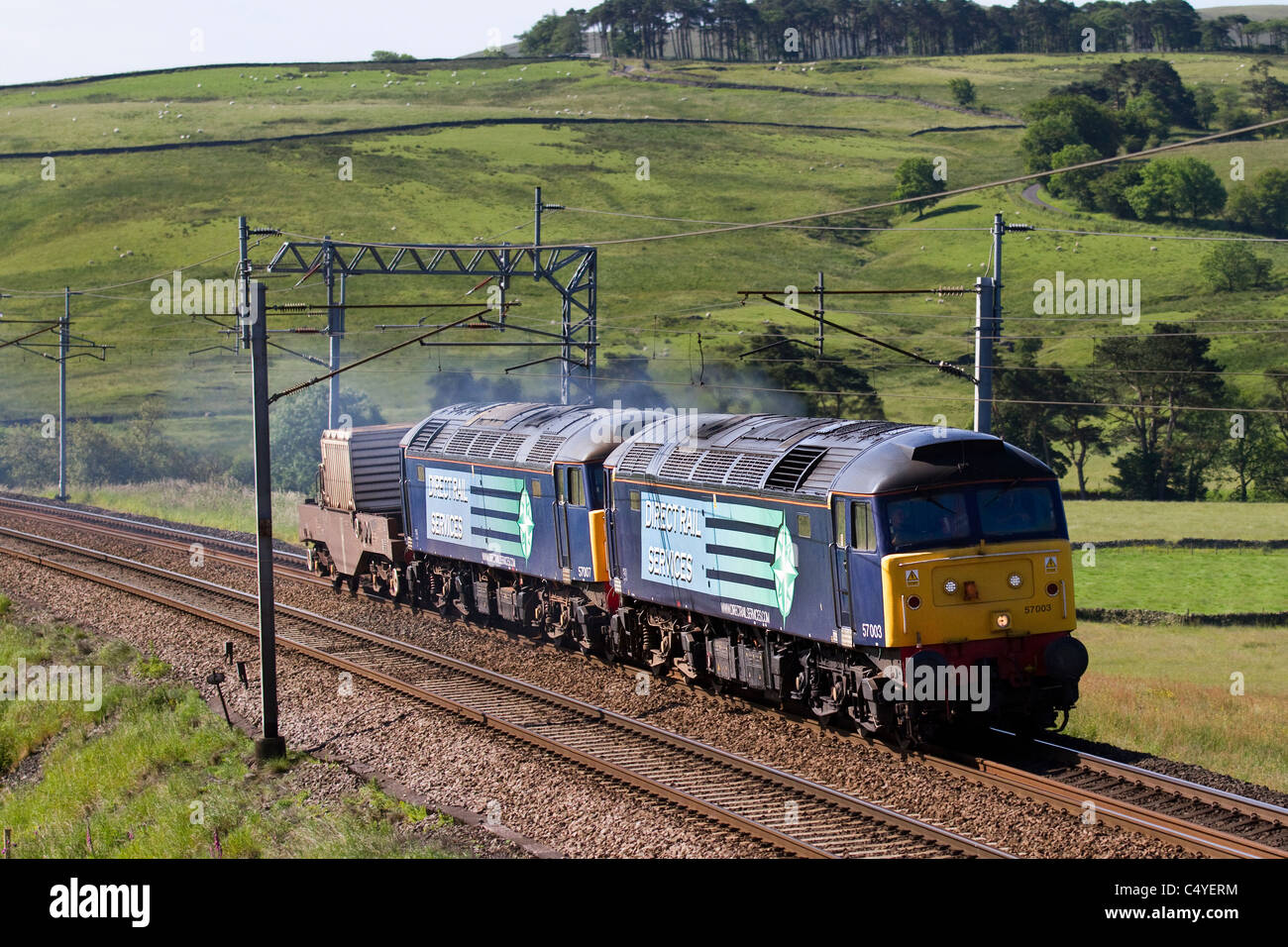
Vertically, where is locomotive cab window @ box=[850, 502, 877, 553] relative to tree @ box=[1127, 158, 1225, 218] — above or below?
below

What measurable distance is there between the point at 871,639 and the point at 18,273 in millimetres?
110103

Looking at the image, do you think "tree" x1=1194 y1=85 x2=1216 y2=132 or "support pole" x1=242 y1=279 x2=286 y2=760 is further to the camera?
"tree" x1=1194 y1=85 x2=1216 y2=132

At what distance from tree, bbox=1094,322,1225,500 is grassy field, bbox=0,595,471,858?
56.0 metres

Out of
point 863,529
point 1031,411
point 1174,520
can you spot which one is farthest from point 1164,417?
point 863,529

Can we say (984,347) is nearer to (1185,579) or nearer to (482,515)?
(482,515)

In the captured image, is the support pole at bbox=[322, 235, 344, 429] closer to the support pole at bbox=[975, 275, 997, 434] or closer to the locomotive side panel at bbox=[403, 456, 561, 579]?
the locomotive side panel at bbox=[403, 456, 561, 579]

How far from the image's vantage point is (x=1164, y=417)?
72.3 meters

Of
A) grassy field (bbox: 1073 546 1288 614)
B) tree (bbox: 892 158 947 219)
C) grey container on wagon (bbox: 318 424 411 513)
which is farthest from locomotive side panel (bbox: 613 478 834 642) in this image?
tree (bbox: 892 158 947 219)

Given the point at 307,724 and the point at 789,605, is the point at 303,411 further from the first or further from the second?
the point at 789,605

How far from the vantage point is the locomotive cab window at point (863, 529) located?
1762 cm

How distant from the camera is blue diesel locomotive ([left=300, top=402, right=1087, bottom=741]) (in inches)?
691

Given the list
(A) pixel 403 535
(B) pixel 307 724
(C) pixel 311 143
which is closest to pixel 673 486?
(B) pixel 307 724

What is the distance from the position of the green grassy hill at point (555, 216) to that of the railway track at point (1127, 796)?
1764 inches

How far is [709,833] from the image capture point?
15.4 m
